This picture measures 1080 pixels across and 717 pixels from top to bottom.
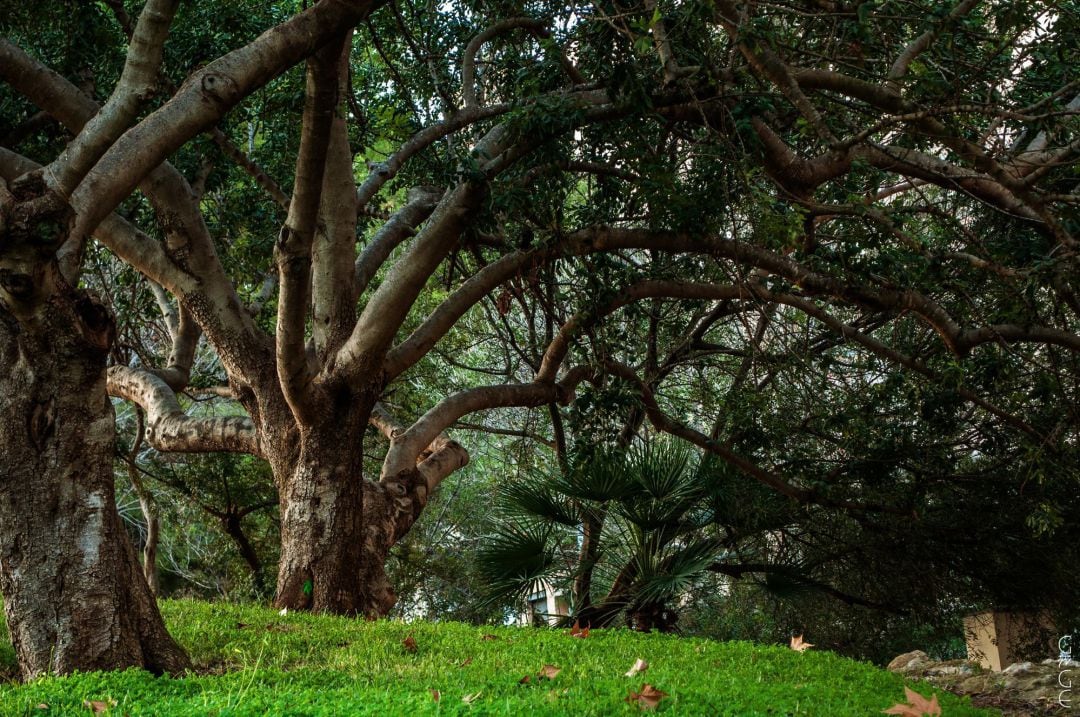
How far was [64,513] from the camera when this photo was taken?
409cm

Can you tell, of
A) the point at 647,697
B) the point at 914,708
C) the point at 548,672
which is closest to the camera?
the point at 647,697

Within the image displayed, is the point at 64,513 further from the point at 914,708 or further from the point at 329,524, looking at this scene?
the point at 914,708

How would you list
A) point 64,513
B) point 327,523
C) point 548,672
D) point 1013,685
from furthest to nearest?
1. point 327,523
2. point 1013,685
3. point 548,672
4. point 64,513

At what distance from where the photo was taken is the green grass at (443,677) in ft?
11.3

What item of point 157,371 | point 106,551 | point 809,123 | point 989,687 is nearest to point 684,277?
point 809,123

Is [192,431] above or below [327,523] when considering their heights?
above

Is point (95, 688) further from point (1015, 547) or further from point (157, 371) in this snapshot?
point (1015, 547)

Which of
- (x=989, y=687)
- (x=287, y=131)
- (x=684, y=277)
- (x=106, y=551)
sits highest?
(x=287, y=131)

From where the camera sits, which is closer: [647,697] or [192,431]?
[647,697]

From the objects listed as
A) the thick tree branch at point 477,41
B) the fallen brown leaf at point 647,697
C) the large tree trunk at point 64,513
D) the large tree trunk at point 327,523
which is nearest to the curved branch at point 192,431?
the large tree trunk at point 327,523

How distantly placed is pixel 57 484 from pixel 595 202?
4.47 m

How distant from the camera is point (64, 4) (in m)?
6.84

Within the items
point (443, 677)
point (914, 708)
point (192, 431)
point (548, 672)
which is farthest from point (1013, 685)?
point (192, 431)

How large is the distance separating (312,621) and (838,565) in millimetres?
6515
